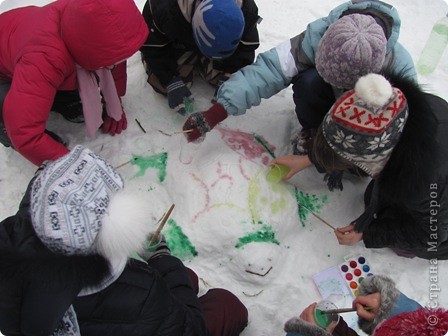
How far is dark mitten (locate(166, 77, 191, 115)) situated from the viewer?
1.92 meters

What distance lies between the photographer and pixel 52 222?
0.94 m

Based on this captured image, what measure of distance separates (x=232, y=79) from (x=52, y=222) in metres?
0.99

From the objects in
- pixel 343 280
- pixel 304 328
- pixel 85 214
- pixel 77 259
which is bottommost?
pixel 343 280

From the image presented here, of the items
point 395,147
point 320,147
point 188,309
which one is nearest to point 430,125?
point 395,147

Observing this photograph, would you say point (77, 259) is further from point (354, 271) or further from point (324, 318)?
point (354, 271)

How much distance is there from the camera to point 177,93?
6.29ft

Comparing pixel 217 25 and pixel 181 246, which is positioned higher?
pixel 217 25

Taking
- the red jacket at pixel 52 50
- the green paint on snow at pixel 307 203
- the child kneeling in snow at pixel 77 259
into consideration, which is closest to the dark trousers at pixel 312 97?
the green paint on snow at pixel 307 203

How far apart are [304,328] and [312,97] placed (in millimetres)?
867

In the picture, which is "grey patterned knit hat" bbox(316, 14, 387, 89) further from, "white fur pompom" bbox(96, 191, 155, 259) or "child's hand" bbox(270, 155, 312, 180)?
"white fur pompom" bbox(96, 191, 155, 259)

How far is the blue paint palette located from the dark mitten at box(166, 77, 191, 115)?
38.5 inches

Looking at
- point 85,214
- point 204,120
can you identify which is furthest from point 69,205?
point 204,120

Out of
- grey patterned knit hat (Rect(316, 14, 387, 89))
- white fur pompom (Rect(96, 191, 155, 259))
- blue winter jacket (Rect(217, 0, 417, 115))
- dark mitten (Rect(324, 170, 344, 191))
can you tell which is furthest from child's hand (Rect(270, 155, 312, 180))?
white fur pompom (Rect(96, 191, 155, 259))

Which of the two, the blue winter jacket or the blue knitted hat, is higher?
the blue knitted hat
